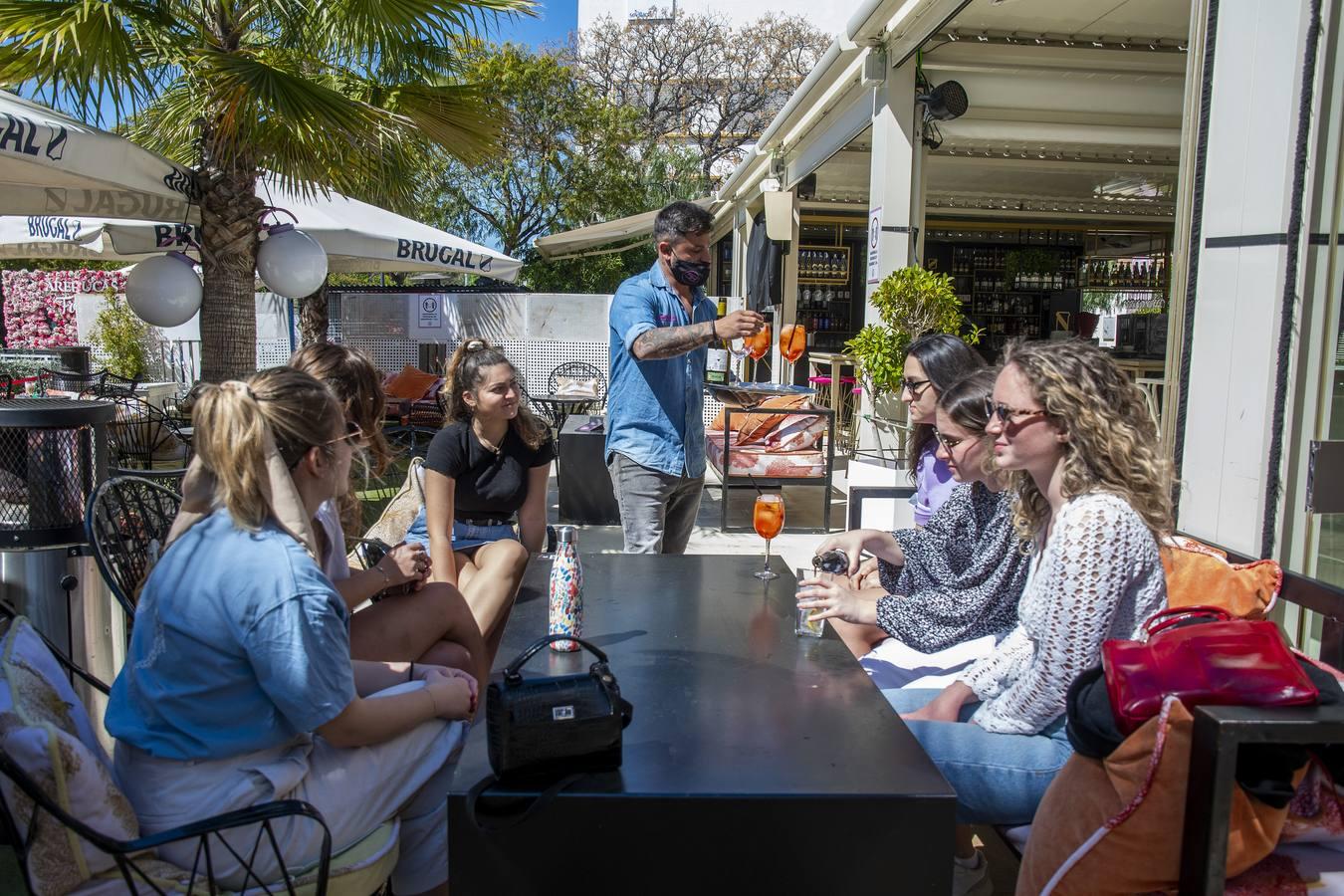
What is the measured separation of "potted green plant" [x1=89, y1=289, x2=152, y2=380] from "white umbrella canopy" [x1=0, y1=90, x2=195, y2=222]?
21.3 feet

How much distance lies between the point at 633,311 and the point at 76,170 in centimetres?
305

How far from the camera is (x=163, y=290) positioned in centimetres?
604

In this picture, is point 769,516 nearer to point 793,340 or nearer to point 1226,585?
point 1226,585

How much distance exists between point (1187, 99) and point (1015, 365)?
1.77 metres

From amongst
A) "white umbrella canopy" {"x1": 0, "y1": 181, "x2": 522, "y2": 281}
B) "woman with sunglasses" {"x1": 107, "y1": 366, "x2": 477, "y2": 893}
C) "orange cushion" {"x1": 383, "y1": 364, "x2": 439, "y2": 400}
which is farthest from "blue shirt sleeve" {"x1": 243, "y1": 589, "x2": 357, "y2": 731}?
"orange cushion" {"x1": 383, "y1": 364, "x2": 439, "y2": 400}

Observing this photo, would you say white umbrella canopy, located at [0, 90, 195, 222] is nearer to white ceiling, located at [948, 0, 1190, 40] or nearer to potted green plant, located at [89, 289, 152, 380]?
white ceiling, located at [948, 0, 1190, 40]

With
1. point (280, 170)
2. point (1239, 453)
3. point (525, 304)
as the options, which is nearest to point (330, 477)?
point (1239, 453)

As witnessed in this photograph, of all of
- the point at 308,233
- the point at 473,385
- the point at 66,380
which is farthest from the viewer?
the point at 66,380

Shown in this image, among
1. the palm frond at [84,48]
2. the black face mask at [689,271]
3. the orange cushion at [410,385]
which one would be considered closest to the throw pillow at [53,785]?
the black face mask at [689,271]

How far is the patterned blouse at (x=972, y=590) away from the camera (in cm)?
242

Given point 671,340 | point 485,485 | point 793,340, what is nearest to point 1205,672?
point 671,340

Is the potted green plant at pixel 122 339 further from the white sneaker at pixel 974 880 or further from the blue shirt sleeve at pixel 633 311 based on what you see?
Result: the white sneaker at pixel 974 880

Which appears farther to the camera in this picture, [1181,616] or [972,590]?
[972,590]

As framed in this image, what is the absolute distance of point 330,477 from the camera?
1839mm
